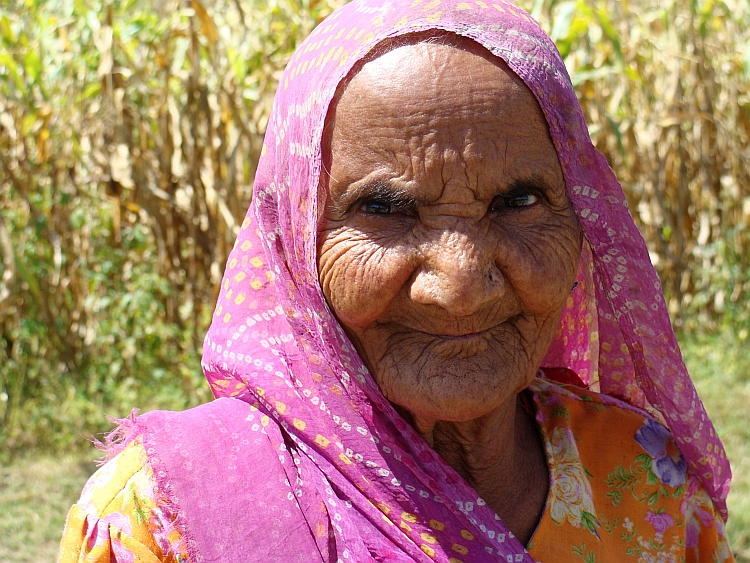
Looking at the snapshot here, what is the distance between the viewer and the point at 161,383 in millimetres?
5113

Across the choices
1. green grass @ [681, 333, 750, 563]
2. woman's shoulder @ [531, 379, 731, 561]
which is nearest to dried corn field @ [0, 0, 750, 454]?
green grass @ [681, 333, 750, 563]

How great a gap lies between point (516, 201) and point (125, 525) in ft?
2.70

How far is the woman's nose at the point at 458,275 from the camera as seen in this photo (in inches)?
53.6

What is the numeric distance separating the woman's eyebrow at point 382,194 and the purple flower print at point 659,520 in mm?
805

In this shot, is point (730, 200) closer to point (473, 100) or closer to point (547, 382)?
point (547, 382)

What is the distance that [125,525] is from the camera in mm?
1406

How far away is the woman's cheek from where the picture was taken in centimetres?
141

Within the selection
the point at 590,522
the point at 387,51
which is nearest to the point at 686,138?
the point at 590,522

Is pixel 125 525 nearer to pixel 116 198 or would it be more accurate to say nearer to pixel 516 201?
pixel 516 201

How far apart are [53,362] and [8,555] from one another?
1.75 metres

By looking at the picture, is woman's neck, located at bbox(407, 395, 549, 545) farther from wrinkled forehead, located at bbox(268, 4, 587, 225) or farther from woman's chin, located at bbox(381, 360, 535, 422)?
wrinkled forehead, located at bbox(268, 4, 587, 225)

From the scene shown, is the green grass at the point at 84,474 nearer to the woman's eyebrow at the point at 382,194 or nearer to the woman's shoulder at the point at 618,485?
the woman's shoulder at the point at 618,485

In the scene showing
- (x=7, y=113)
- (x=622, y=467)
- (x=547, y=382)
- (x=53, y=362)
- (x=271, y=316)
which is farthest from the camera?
(x=53, y=362)

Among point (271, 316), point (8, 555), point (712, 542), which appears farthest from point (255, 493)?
point (8, 555)
